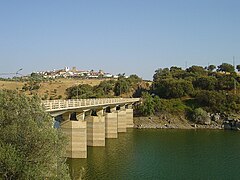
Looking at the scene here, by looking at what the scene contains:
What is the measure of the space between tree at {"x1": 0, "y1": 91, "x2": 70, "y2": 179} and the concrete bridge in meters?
11.3

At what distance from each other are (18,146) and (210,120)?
6574cm

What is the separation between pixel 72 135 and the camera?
41250mm

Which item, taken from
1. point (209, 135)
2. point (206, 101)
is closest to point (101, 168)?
point (209, 135)

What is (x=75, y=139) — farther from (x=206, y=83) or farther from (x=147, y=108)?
(x=206, y=83)

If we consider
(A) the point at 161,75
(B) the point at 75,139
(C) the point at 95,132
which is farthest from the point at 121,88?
(B) the point at 75,139

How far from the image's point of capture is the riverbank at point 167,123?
7619cm

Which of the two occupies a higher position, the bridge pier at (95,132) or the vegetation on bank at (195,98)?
the vegetation on bank at (195,98)

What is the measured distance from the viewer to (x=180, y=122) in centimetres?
7925

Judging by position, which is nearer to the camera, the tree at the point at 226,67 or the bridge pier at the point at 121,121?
the bridge pier at the point at 121,121

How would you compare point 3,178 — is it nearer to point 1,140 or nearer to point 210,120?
point 1,140

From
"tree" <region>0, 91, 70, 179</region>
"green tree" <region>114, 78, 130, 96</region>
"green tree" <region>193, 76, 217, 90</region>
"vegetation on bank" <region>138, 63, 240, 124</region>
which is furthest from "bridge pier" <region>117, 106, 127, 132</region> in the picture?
"tree" <region>0, 91, 70, 179</region>

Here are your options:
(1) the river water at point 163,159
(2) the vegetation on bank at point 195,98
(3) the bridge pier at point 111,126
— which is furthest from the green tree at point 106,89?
(1) the river water at point 163,159

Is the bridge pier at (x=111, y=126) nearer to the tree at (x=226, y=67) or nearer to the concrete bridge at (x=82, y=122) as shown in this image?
the concrete bridge at (x=82, y=122)

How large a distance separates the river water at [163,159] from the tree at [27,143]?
11424mm
